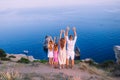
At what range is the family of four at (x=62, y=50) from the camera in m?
20.3

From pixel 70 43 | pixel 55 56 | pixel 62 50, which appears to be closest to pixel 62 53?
pixel 62 50

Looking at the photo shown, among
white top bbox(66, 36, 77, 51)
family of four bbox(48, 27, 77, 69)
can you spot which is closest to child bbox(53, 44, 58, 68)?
family of four bbox(48, 27, 77, 69)

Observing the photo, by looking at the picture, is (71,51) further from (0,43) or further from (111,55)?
(0,43)

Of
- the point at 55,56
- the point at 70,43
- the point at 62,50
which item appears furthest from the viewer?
the point at 55,56

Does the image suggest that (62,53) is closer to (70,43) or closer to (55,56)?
(55,56)

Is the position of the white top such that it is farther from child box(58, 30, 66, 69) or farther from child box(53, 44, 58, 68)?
child box(53, 44, 58, 68)

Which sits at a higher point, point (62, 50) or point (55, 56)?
point (62, 50)

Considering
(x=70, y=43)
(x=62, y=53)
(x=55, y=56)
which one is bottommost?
(x=55, y=56)

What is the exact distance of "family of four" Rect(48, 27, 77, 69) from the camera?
20281mm

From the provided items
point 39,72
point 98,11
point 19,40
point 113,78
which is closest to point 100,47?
point 19,40

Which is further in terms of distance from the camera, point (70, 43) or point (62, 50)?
point (62, 50)

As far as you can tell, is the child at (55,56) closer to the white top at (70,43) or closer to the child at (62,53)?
the child at (62,53)

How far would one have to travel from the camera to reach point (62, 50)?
2056 cm

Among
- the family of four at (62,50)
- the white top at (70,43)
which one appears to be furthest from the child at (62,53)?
the white top at (70,43)
